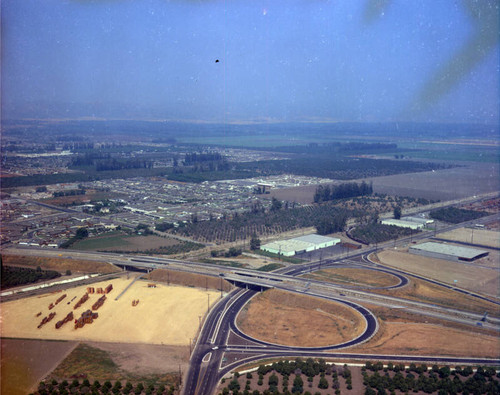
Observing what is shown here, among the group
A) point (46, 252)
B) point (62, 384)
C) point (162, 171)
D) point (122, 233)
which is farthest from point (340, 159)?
point (62, 384)

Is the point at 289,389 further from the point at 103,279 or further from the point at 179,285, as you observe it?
the point at 103,279

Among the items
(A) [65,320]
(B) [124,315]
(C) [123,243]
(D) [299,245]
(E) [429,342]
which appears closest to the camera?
(E) [429,342]

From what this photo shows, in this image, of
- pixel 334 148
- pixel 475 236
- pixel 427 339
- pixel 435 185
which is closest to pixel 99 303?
pixel 427 339

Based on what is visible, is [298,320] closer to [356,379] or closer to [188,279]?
[356,379]

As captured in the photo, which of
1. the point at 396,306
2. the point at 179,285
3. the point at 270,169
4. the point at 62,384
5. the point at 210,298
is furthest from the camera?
the point at 270,169

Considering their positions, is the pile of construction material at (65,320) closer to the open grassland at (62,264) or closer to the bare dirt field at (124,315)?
the bare dirt field at (124,315)

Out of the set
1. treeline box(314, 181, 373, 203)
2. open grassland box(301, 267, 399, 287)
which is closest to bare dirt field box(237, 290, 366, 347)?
open grassland box(301, 267, 399, 287)
